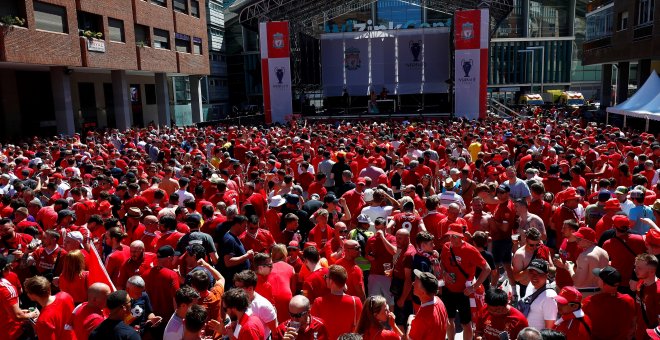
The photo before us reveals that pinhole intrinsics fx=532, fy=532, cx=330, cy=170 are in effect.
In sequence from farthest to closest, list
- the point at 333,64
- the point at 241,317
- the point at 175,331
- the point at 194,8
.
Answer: the point at 333,64, the point at 194,8, the point at 175,331, the point at 241,317

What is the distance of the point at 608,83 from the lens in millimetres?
36594

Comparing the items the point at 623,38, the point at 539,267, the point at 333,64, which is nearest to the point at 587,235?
the point at 539,267

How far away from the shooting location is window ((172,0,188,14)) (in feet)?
112

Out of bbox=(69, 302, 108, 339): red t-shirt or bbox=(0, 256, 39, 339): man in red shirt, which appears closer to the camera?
bbox=(69, 302, 108, 339): red t-shirt

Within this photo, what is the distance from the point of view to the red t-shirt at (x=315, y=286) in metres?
4.96

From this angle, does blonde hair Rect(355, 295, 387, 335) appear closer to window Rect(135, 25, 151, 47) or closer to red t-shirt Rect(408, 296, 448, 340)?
red t-shirt Rect(408, 296, 448, 340)

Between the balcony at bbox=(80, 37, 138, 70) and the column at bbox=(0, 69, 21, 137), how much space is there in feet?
13.2

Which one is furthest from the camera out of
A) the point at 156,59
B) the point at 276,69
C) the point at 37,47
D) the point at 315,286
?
the point at 156,59

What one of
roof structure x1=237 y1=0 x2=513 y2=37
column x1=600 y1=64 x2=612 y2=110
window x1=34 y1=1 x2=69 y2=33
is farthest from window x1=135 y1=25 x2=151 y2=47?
column x1=600 y1=64 x2=612 y2=110

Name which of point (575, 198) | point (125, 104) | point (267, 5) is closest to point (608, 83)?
point (267, 5)

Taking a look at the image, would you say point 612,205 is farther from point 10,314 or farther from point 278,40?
point 278,40

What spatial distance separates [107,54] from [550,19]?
60886 mm

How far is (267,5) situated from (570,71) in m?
52.6

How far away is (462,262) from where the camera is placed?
5504 mm
